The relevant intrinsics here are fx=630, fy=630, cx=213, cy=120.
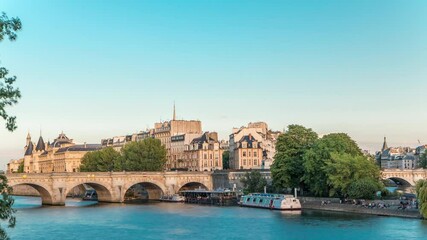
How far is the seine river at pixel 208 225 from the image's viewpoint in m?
40.7

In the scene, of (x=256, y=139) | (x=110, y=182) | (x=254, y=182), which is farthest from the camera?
(x=256, y=139)

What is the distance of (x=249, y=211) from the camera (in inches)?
2319

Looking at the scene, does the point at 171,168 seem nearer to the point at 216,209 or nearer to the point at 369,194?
the point at 216,209

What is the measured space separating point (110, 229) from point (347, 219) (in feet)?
58.6

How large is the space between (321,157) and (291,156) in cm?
574

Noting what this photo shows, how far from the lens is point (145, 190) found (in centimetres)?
8688

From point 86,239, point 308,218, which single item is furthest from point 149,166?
point 86,239

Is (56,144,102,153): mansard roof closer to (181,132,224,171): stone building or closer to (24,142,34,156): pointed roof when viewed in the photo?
(24,142,34,156): pointed roof

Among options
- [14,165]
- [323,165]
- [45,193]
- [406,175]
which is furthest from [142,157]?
[14,165]

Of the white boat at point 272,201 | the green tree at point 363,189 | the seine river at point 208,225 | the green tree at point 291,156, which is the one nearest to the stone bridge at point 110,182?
the seine river at point 208,225

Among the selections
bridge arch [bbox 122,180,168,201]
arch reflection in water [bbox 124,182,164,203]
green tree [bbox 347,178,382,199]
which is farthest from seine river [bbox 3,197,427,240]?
arch reflection in water [bbox 124,182,164,203]

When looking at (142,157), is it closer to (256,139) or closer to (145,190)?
(145,190)

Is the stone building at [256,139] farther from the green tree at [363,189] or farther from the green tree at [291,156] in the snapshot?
the green tree at [363,189]

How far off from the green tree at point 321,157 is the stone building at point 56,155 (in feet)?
243
